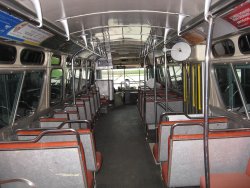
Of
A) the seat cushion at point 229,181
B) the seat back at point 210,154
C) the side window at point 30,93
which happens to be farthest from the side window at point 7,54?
the seat cushion at point 229,181

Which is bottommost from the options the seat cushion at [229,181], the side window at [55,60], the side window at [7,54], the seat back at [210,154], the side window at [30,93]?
the seat cushion at [229,181]

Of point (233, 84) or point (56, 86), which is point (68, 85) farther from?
point (233, 84)

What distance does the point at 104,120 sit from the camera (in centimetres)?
935

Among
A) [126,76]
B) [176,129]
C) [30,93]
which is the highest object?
[126,76]

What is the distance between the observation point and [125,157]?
534cm

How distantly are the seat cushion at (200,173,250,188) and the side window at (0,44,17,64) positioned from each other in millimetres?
2954

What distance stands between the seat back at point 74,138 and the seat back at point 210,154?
3.75 feet

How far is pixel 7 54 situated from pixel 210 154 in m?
3.01

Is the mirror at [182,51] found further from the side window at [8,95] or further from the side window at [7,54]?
the side window at [8,95]

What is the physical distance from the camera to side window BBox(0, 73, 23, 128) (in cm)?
395

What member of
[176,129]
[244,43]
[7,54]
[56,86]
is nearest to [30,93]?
[7,54]

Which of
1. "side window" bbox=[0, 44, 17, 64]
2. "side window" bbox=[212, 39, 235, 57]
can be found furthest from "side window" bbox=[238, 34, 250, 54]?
"side window" bbox=[0, 44, 17, 64]

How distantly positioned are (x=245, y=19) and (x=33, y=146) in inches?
103

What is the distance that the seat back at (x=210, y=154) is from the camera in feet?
9.47
